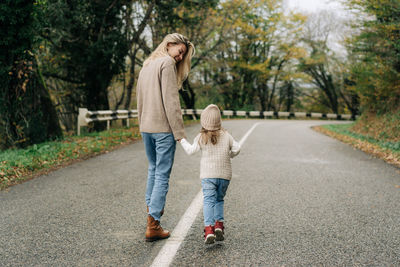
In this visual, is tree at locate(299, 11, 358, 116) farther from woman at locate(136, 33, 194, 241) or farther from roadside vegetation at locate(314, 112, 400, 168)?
woman at locate(136, 33, 194, 241)

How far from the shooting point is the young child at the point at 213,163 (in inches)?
139

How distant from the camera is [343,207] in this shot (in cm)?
493

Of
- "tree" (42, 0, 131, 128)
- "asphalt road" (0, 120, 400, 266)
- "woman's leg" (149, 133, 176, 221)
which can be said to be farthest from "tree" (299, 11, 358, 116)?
"woman's leg" (149, 133, 176, 221)

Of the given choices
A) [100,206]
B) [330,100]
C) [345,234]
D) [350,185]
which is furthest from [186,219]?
[330,100]

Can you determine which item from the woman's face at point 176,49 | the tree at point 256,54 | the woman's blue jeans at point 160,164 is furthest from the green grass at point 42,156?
the tree at point 256,54

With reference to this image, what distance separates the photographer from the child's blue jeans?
11.5 feet

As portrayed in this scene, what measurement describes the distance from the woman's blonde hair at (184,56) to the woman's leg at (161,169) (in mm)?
656

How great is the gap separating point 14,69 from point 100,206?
6576 mm

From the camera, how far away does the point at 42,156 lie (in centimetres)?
862

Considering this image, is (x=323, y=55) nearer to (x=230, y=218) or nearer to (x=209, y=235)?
(x=230, y=218)

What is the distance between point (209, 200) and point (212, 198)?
0.04 meters

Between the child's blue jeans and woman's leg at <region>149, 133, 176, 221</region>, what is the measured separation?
0.46m

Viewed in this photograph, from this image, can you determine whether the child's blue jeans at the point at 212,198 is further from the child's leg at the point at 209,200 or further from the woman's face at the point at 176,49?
the woman's face at the point at 176,49

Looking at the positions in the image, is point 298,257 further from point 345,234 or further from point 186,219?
point 186,219
